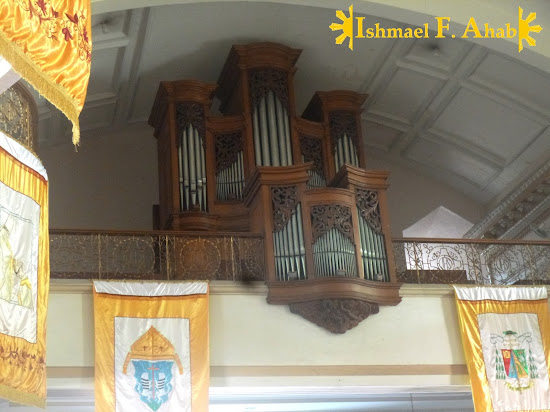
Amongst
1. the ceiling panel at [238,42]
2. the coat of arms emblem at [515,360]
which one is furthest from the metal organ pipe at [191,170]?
the coat of arms emblem at [515,360]

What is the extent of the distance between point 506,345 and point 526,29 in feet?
12.6

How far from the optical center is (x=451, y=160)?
1652 cm

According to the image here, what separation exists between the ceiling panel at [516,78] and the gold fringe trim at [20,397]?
8029 millimetres

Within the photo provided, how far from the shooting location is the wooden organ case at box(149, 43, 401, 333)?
11812 mm

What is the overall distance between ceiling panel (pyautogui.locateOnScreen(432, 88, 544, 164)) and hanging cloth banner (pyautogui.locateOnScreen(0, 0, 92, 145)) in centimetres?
943

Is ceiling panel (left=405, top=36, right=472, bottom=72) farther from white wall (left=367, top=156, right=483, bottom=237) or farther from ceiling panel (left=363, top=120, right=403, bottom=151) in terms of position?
white wall (left=367, top=156, right=483, bottom=237)

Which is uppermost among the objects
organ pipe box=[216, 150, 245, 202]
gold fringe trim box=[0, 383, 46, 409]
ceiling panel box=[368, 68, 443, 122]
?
ceiling panel box=[368, 68, 443, 122]

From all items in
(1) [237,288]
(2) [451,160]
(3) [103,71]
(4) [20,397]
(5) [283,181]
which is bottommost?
(4) [20,397]

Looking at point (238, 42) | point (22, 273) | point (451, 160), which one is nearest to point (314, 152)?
point (238, 42)

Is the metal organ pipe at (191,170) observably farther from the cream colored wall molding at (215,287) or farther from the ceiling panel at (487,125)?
the ceiling panel at (487,125)

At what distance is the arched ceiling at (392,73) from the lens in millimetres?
13234

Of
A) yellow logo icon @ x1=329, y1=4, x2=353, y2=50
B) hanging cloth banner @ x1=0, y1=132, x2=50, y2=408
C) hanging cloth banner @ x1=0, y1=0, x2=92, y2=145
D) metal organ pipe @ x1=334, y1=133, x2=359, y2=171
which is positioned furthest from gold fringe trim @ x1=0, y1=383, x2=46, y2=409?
metal organ pipe @ x1=334, y1=133, x2=359, y2=171

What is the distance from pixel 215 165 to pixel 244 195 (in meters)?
1.41

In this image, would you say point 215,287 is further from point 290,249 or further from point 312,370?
point 312,370
